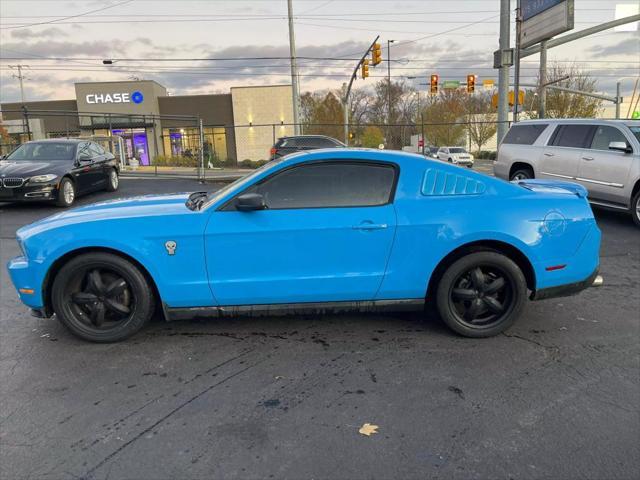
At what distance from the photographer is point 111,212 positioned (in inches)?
162

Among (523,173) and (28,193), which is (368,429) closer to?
(523,173)

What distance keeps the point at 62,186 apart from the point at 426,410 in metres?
10.4

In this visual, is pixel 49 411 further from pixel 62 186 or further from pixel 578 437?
pixel 62 186

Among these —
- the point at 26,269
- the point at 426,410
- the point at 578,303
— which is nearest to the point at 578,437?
the point at 426,410

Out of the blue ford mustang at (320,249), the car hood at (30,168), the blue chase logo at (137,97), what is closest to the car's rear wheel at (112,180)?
the car hood at (30,168)

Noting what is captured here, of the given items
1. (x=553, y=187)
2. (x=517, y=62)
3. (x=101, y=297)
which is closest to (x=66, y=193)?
(x=101, y=297)

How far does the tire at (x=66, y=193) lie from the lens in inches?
435

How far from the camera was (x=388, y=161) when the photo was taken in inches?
159

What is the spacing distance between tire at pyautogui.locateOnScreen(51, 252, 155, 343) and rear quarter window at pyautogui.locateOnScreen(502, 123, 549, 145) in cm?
909

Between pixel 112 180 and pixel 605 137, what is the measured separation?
464 inches

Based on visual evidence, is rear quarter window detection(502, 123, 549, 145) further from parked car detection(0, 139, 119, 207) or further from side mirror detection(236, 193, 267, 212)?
parked car detection(0, 139, 119, 207)

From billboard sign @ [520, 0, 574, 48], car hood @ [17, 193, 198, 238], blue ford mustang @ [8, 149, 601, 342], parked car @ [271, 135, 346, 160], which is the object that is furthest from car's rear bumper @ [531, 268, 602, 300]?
billboard sign @ [520, 0, 574, 48]

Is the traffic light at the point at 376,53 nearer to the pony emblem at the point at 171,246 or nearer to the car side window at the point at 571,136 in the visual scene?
the car side window at the point at 571,136

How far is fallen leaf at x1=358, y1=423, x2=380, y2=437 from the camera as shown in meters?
2.82
